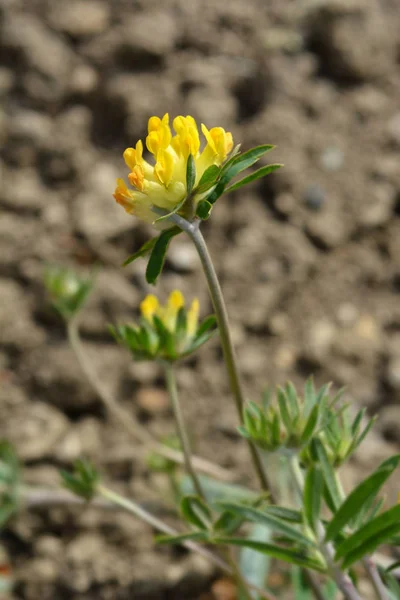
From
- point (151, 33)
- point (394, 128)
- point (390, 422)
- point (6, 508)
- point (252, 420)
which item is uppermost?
point (151, 33)

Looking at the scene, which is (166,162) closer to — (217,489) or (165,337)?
(165,337)

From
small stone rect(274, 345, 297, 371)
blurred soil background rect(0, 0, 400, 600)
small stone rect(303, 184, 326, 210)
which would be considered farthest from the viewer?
small stone rect(303, 184, 326, 210)

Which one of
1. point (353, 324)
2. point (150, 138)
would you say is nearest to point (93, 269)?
point (353, 324)

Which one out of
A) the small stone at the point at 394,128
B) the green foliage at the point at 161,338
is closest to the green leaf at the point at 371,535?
the green foliage at the point at 161,338

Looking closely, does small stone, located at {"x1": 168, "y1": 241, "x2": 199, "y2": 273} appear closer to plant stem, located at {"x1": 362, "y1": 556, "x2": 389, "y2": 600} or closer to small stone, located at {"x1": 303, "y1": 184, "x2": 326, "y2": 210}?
small stone, located at {"x1": 303, "y1": 184, "x2": 326, "y2": 210}

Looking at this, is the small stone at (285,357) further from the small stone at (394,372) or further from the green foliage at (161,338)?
the green foliage at (161,338)

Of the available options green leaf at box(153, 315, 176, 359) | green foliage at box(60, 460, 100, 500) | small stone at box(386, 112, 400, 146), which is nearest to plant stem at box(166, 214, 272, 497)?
green leaf at box(153, 315, 176, 359)

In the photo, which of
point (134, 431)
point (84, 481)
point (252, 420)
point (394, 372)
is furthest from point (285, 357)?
point (252, 420)
